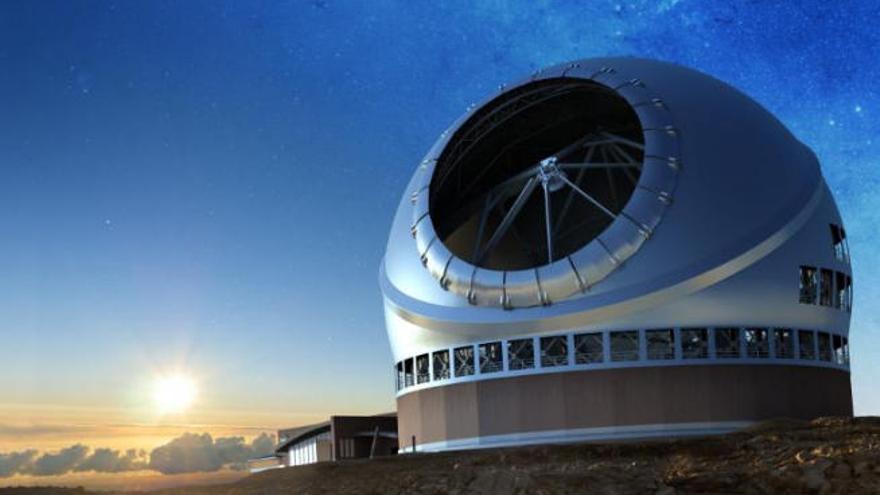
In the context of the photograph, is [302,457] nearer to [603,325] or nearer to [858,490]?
[603,325]

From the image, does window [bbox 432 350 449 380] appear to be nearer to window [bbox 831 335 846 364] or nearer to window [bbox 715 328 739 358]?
window [bbox 715 328 739 358]

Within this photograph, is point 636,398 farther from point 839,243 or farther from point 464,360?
point 839,243

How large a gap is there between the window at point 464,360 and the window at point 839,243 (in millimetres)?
16618

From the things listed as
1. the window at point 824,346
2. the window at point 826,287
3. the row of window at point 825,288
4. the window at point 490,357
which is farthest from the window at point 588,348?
the window at point 826,287

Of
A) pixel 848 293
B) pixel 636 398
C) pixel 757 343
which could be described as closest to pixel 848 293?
pixel 848 293

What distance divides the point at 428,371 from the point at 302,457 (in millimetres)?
23372

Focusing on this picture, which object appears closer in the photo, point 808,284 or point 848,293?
point 808,284

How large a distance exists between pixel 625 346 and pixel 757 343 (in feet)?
17.2

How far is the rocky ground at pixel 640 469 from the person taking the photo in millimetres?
18969

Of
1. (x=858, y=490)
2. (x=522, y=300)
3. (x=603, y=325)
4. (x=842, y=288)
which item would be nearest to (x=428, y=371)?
(x=522, y=300)

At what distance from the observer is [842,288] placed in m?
39.9

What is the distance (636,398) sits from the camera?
33.9 meters

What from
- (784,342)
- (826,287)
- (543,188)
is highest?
(543,188)

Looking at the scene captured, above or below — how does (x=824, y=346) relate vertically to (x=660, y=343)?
below
